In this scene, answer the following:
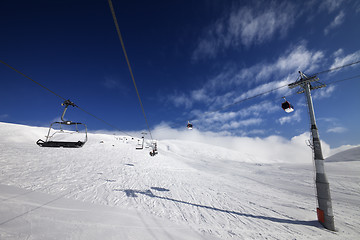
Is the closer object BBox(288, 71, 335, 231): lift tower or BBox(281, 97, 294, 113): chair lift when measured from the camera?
BBox(288, 71, 335, 231): lift tower

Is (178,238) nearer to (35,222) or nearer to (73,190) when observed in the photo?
(35,222)

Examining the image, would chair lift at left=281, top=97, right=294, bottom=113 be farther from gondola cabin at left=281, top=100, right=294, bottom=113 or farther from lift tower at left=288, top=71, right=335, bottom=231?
lift tower at left=288, top=71, right=335, bottom=231

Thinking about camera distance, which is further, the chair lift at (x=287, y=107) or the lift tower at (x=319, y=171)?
the chair lift at (x=287, y=107)

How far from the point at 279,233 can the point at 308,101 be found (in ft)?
28.8

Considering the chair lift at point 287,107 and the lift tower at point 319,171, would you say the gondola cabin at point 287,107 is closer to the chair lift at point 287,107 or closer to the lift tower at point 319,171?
the chair lift at point 287,107

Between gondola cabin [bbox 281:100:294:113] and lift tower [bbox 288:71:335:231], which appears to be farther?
gondola cabin [bbox 281:100:294:113]

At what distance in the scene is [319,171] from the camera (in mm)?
8719

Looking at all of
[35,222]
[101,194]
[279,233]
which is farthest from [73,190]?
[279,233]

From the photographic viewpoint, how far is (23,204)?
976 centimetres

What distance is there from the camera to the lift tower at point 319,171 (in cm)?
822

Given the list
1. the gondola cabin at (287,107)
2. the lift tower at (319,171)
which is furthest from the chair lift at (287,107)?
the lift tower at (319,171)

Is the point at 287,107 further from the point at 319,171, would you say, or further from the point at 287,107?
the point at 319,171

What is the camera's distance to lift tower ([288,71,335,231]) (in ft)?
27.0

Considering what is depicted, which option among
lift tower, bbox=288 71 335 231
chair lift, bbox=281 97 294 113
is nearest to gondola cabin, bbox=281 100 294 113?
chair lift, bbox=281 97 294 113
